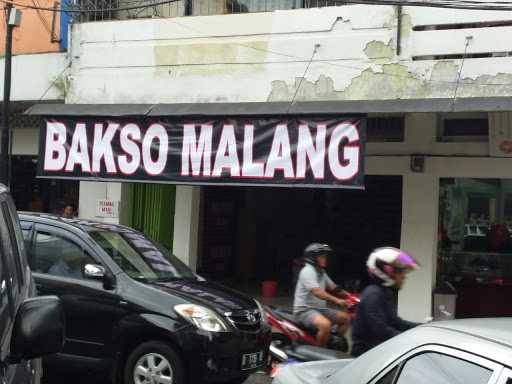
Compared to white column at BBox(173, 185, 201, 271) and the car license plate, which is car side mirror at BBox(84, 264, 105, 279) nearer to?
the car license plate

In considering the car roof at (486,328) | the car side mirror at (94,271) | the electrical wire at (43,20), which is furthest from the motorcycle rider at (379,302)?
the electrical wire at (43,20)

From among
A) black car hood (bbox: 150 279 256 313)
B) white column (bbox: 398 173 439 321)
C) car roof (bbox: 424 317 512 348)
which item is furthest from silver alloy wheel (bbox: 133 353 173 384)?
white column (bbox: 398 173 439 321)

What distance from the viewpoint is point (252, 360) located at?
254 inches

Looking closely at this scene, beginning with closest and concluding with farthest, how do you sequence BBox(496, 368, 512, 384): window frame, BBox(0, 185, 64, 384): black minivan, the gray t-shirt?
1. BBox(496, 368, 512, 384): window frame
2. BBox(0, 185, 64, 384): black minivan
3. the gray t-shirt

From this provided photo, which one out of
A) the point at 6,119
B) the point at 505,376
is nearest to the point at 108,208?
the point at 6,119

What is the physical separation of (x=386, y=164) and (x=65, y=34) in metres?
6.88

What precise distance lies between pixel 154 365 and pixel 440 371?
4.04 meters

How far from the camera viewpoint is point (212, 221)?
570 inches

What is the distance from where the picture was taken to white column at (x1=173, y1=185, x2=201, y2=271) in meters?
12.5

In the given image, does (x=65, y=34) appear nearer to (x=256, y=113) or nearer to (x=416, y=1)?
(x=256, y=113)

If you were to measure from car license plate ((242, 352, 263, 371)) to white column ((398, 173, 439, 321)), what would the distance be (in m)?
4.70

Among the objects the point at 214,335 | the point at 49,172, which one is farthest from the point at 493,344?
the point at 49,172

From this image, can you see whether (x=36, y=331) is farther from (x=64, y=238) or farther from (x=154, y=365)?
(x=64, y=238)

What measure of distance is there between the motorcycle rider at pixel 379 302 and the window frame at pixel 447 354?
1979mm
